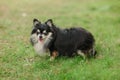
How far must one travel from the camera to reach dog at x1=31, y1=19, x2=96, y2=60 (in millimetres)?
9727

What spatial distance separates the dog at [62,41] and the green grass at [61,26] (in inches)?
8.1

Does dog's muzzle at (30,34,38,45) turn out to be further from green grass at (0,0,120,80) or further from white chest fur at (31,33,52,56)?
green grass at (0,0,120,80)

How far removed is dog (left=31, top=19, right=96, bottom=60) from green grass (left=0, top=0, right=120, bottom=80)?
0.21 meters

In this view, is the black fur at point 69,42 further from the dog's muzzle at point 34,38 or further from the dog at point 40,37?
the dog's muzzle at point 34,38

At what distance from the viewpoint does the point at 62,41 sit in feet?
32.6

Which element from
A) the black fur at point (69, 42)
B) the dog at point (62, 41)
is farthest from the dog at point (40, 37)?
the black fur at point (69, 42)

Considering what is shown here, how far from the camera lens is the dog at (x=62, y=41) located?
31.9ft

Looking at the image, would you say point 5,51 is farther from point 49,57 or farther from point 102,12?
point 102,12

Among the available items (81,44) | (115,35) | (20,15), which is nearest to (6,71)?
(81,44)

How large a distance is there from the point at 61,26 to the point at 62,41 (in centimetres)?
516

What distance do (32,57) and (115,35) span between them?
153 inches

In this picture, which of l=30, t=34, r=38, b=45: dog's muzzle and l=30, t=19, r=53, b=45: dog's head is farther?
l=30, t=34, r=38, b=45: dog's muzzle

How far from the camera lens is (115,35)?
43.1ft

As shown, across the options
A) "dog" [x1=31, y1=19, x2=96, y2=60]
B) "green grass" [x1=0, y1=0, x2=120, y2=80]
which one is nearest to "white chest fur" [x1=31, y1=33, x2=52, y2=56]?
"dog" [x1=31, y1=19, x2=96, y2=60]
